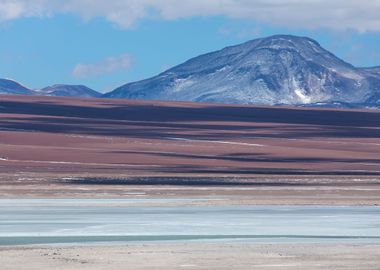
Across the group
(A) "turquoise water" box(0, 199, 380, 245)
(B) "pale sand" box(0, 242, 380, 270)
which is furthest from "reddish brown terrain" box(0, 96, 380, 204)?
(B) "pale sand" box(0, 242, 380, 270)

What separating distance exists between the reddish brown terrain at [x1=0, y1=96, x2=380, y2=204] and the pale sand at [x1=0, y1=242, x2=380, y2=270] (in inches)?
686

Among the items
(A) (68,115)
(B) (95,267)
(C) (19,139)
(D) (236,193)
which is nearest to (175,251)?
(B) (95,267)

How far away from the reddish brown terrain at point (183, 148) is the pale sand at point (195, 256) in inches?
686

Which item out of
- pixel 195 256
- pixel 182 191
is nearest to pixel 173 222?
pixel 195 256

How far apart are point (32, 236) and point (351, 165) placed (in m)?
39.9

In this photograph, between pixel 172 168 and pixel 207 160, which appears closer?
pixel 172 168

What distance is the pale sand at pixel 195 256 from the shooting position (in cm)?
2361

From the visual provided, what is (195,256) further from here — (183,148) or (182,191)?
(183,148)

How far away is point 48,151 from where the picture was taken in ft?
230

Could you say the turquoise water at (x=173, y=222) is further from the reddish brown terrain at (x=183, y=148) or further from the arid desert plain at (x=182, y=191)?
the reddish brown terrain at (x=183, y=148)

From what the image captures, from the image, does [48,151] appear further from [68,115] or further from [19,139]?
[68,115]

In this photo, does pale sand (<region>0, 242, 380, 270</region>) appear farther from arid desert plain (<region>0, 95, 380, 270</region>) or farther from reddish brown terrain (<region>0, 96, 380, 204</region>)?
reddish brown terrain (<region>0, 96, 380, 204</region>)

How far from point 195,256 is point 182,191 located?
71.9ft

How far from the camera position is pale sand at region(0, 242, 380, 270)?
23.6 m
